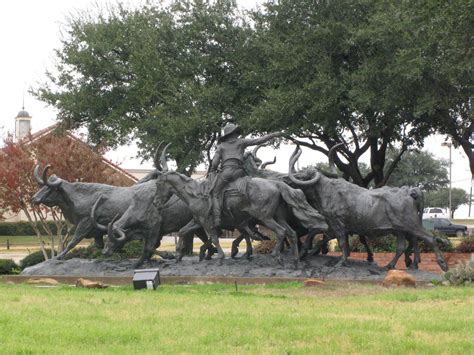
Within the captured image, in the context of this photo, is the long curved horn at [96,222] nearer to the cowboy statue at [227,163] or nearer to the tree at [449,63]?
the cowboy statue at [227,163]

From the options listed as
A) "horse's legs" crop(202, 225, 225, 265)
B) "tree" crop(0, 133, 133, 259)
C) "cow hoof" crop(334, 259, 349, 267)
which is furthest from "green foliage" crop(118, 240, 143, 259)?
"cow hoof" crop(334, 259, 349, 267)

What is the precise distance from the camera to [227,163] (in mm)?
18422

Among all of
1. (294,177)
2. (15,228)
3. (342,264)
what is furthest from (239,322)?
(15,228)

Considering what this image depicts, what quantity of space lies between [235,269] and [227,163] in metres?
2.41

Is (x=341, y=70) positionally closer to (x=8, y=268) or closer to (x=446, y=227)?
(x=8, y=268)

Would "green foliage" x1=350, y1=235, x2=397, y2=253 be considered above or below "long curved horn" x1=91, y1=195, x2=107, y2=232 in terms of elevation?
below

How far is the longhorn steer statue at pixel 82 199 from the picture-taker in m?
20.6

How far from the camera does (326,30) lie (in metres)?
28.3

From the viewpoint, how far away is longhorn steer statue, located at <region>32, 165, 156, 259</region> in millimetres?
20562

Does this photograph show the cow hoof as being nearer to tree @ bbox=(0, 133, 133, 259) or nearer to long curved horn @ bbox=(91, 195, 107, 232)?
long curved horn @ bbox=(91, 195, 107, 232)

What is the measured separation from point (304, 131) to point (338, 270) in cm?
1344

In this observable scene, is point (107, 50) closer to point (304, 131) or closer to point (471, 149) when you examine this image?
point (304, 131)

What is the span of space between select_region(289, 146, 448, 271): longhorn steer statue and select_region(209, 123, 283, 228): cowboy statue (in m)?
1.25

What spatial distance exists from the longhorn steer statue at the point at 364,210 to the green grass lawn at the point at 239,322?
3.25 meters
